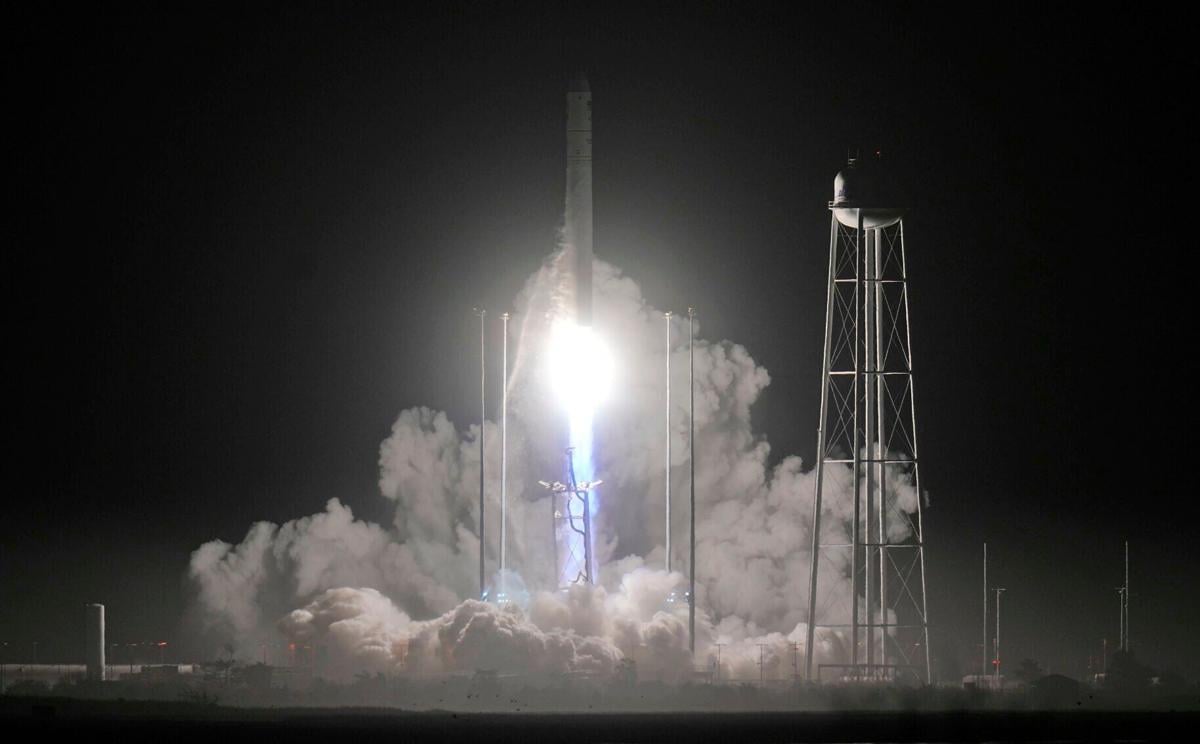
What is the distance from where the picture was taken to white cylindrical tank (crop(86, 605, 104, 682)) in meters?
97.8

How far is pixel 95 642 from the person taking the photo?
98125 millimetres

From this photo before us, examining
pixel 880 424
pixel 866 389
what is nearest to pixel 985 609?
pixel 880 424

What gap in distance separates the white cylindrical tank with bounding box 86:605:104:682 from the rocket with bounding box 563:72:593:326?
1837cm

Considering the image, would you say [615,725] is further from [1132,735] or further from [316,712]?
[1132,735]

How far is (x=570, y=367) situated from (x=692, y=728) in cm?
1885

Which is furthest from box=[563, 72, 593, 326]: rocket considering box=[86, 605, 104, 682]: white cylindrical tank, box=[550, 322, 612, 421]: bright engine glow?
box=[86, 605, 104, 682]: white cylindrical tank

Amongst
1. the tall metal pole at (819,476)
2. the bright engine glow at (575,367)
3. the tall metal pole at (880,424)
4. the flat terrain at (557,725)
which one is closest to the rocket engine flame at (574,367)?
the bright engine glow at (575,367)

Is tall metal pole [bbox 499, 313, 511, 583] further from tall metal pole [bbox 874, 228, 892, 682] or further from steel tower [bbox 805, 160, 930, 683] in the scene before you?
tall metal pole [bbox 874, 228, 892, 682]

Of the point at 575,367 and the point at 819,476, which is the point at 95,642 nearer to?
the point at 575,367

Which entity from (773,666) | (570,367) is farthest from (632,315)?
(773,666)

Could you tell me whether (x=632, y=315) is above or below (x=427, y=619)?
above

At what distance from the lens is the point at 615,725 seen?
87688 mm

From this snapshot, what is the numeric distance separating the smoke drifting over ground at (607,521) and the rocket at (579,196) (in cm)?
160

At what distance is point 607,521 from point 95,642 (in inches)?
807
